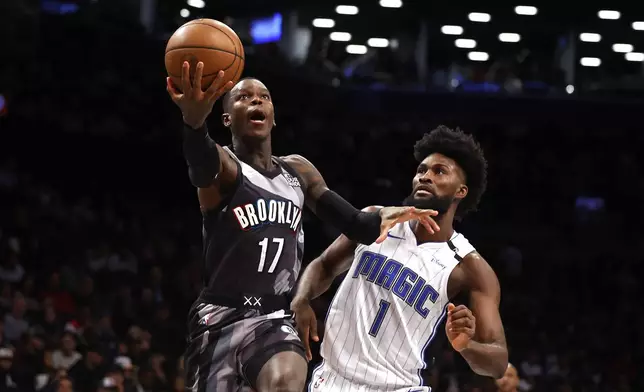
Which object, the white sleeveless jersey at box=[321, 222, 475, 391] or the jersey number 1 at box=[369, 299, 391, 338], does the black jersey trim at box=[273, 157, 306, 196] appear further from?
the jersey number 1 at box=[369, 299, 391, 338]

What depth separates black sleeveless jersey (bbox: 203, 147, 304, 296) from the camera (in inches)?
199

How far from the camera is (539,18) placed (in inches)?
806

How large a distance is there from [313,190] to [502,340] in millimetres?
1333

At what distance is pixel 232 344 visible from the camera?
16.6ft

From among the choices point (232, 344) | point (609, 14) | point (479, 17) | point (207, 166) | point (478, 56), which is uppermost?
point (207, 166)

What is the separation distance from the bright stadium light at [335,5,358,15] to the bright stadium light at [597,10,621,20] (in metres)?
5.12

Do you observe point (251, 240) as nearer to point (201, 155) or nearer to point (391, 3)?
point (201, 155)

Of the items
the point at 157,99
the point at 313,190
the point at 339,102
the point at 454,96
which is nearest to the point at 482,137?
the point at 454,96

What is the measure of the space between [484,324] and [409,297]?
43cm

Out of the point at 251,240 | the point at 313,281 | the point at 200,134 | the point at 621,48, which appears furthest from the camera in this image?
the point at 621,48

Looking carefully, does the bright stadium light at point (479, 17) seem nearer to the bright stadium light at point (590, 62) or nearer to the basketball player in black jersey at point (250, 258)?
the bright stadium light at point (590, 62)

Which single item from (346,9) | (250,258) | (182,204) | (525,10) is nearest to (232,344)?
(250,258)

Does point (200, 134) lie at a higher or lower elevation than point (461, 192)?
higher

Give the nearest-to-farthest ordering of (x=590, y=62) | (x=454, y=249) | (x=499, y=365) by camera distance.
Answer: (x=499, y=365) < (x=454, y=249) < (x=590, y=62)
